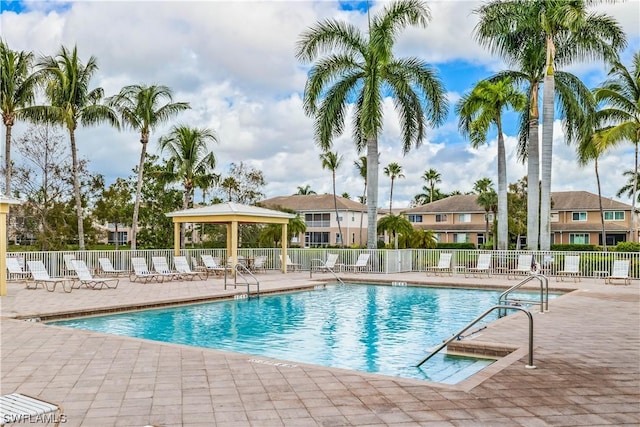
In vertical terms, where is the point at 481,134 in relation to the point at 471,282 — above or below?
above

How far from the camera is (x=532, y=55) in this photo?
2477cm

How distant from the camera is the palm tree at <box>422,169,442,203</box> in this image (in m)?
76.8

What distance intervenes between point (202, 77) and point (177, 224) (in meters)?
7.10

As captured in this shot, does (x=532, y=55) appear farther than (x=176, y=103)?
No

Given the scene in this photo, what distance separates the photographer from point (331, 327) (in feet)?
38.8

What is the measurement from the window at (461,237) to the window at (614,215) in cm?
1128

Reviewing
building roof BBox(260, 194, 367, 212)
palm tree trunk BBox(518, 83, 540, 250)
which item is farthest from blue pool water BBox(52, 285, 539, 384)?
building roof BBox(260, 194, 367, 212)

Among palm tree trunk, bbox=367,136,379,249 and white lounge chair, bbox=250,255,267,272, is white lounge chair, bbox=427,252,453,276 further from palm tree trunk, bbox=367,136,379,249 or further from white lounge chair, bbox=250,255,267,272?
white lounge chair, bbox=250,255,267,272

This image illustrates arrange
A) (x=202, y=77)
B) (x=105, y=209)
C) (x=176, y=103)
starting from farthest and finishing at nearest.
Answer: (x=105, y=209)
(x=176, y=103)
(x=202, y=77)

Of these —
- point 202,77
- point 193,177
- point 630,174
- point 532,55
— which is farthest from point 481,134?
point 630,174

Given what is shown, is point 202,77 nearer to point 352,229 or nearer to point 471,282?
point 471,282

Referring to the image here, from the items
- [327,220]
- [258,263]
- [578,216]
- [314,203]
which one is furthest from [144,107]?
[578,216]

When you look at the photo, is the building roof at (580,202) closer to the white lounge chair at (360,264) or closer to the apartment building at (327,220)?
the apartment building at (327,220)

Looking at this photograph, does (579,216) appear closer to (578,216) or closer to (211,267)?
(578,216)
